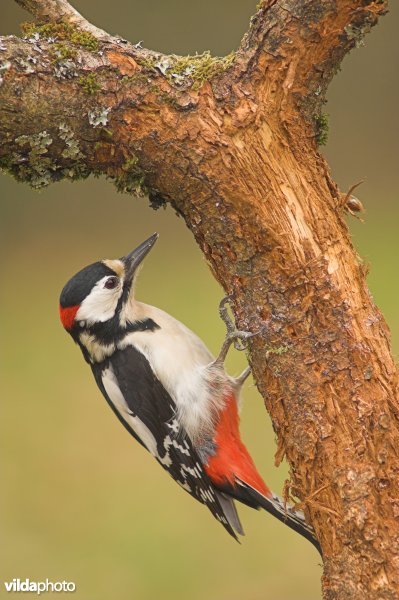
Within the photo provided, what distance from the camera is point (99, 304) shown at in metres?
2.48

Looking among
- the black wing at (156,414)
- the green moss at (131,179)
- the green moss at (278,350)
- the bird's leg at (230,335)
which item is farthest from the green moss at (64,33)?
the black wing at (156,414)

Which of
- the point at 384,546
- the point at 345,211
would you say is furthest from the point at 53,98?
the point at 384,546

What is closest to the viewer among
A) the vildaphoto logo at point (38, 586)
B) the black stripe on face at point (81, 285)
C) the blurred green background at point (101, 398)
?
the black stripe on face at point (81, 285)

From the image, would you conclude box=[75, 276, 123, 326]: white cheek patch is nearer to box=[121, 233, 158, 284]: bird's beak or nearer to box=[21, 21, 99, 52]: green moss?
box=[121, 233, 158, 284]: bird's beak

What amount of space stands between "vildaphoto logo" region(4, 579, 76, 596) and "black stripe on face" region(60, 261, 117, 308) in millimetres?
1586

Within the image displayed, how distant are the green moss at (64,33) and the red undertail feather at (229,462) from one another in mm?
1038

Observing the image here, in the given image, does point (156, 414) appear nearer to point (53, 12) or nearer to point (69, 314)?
point (69, 314)

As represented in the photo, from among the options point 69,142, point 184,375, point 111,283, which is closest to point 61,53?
point 69,142

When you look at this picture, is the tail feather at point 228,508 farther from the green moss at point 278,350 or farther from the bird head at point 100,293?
the green moss at point 278,350

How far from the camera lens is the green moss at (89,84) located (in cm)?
199

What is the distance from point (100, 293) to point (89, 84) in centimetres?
65

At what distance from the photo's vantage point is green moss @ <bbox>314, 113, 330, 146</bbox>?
2048 mm

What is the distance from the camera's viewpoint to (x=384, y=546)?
1860mm

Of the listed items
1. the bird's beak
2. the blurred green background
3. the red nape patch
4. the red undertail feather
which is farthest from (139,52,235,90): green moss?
the blurred green background
